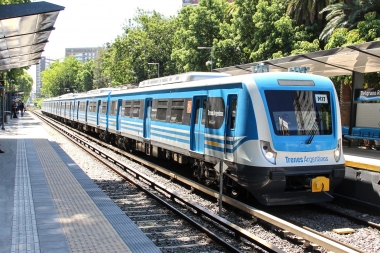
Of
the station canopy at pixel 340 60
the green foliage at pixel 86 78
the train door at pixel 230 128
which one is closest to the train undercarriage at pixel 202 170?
the train door at pixel 230 128

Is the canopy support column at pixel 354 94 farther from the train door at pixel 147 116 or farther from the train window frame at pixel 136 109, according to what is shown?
the train window frame at pixel 136 109

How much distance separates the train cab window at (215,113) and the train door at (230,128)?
0.30 m

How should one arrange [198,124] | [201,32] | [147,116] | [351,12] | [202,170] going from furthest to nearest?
[201,32], [351,12], [147,116], [202,170], [198,124]

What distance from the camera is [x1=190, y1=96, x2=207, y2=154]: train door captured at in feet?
34.6

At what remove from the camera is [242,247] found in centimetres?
682

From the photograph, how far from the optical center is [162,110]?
533 inches

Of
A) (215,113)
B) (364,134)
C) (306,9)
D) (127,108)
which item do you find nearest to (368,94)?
(364,134)

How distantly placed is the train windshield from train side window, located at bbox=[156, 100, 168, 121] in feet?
17.1

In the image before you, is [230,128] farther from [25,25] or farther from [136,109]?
[136,109]

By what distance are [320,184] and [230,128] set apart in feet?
6.86

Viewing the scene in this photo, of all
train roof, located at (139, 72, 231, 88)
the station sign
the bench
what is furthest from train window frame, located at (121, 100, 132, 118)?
the station sign

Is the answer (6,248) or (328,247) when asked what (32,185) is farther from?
(328,247)

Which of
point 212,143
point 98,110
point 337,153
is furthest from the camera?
point 98,110

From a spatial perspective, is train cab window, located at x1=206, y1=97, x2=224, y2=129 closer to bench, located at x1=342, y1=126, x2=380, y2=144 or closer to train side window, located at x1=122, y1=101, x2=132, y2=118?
bench, located at x1=342, y1=126, x2=380, y2=144
